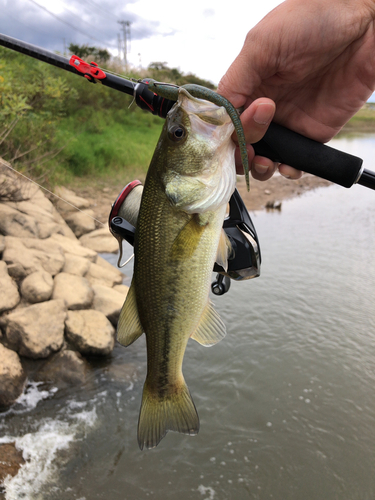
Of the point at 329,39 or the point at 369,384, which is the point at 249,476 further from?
the point at 329,39

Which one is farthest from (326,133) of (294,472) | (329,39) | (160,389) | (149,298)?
(294,472)

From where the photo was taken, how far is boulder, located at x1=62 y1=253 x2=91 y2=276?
579cm

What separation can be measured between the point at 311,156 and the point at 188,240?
0.87 metres

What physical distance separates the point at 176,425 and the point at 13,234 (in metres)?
5.06

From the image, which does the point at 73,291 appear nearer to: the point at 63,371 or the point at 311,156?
the point at 63,371

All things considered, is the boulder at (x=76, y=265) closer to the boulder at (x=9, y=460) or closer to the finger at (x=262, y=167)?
the boulder at (x=9, y=460)

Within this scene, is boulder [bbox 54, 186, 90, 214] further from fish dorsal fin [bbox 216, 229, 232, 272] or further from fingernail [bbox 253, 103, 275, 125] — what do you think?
fish dorsal fin [bbox 216, 229, 232, 272]

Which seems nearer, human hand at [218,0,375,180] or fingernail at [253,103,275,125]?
fingernail at [253,103,275,125]

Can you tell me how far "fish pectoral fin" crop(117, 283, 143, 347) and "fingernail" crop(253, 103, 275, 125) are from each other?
0.89m

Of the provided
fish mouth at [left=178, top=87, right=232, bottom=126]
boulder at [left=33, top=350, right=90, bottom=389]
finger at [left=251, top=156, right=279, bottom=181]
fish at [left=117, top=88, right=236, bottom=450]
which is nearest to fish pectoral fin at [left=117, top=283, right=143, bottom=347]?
fish at [left=117, top=88, right=236, bottom=450]

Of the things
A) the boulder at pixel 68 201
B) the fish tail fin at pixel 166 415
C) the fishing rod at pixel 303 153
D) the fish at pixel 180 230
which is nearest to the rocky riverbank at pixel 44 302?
the boulder at pixel 68 201

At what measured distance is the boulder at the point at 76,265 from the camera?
5.79 m

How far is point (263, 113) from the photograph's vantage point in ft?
5.83

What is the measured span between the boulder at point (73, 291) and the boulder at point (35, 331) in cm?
38
